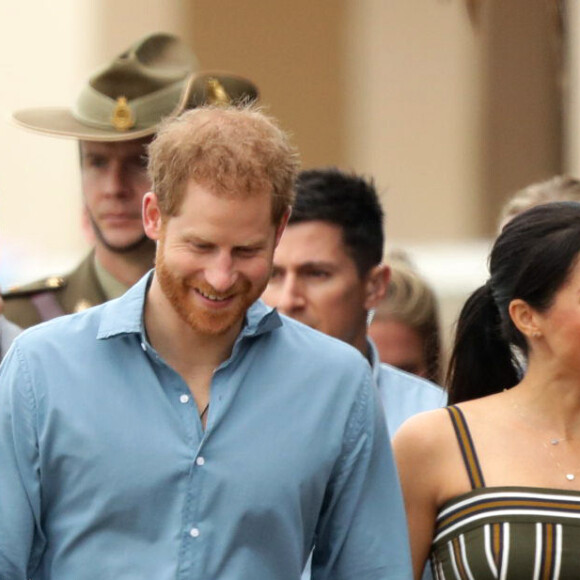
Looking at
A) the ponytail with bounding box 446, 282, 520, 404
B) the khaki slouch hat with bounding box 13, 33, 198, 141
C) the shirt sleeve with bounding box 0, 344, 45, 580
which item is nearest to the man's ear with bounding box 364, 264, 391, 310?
the khaki slouch hat with bounding box 13, 33, 198, 141

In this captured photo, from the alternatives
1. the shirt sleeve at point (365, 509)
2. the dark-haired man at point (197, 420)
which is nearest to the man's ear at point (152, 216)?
the dark-haired man at point (197, 420)

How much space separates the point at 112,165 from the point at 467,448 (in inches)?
67.2

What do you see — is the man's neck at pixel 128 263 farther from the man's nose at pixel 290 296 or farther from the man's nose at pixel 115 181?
the man's nose at pixel 290 296

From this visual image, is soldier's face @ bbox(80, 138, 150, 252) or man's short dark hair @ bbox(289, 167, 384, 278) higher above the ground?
soldier's face @ bbox(80, 138, 150, 252)

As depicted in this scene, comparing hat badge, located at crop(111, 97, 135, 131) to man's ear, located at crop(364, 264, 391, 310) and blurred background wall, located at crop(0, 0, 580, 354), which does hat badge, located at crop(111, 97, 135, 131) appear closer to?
man's ear, located at crop(364, 264, 391, 310)

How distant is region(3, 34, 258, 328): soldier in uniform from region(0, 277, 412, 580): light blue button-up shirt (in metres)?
1.67

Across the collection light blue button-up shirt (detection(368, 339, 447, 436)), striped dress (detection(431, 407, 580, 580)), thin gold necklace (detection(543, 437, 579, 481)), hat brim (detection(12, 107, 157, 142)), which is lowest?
light blue button-up shirt (detection(368, 339, 447, 436))

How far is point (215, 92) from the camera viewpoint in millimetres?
5609

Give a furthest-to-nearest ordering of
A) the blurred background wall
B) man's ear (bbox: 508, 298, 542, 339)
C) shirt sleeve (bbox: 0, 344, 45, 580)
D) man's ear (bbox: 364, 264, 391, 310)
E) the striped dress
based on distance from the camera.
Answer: the blurred background wall, man's ear (bbox: 364, 264, 391, 310), man's ear (bbox: 508, 298, 542, 339), the striped dress, shirt sleeve (bbox: 0, 344, 45, 580)

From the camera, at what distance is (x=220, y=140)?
145 inches

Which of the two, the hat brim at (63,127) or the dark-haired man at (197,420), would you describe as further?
the hat brim at (63,127)

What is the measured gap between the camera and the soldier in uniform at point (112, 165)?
5418 mm

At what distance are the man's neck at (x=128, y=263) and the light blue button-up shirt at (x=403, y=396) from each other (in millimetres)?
765

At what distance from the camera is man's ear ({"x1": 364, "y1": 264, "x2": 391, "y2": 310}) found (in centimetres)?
554
